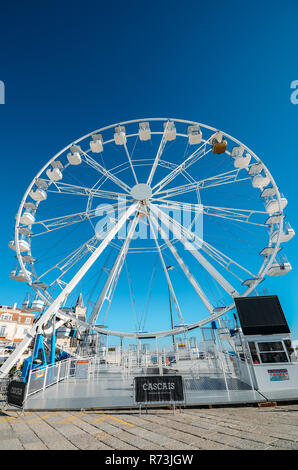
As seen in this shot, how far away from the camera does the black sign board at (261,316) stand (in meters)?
9.72

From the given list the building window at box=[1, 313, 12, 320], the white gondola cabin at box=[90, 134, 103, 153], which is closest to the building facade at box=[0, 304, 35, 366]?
the building window at box=[1, 313, 12, 320]

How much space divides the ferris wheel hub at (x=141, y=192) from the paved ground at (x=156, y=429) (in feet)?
42.1

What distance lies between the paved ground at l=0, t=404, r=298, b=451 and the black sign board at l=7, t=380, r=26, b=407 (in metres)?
0.35

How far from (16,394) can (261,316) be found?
9.71 metres

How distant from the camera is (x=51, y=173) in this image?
53.5ft

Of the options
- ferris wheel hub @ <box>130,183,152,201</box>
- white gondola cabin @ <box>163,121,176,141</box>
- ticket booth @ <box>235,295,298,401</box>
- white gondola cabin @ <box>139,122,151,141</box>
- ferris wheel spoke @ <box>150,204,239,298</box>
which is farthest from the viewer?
white gondola cabin @ <box>163,121,176,141</box>

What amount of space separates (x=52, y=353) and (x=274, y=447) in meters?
12.4

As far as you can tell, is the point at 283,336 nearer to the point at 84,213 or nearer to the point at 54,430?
the point at 54,430

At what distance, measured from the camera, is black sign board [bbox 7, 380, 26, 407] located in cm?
670

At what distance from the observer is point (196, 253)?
16.2 meters

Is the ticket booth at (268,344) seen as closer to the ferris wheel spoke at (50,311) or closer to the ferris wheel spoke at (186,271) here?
the ferris wheel spoke at (186,271)

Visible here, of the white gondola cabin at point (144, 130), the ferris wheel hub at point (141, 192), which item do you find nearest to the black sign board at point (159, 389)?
the ferris wheel hub at point (141, 192)

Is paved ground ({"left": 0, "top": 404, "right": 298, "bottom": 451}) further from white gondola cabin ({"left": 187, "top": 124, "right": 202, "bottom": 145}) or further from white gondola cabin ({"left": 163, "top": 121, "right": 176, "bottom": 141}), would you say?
white gondola cabin ({"left": 163, "top": 121, "right": 176, "bottom": 141})

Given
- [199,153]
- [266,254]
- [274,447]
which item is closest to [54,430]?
[274,447]
